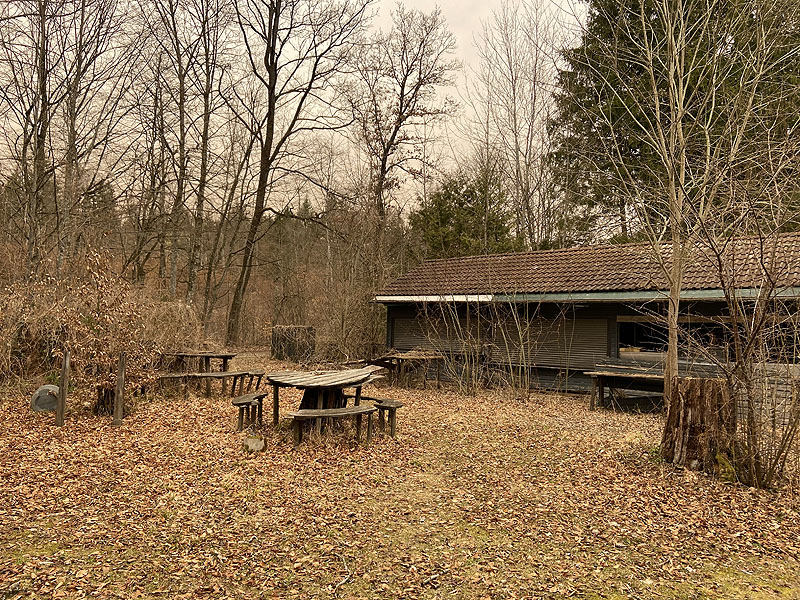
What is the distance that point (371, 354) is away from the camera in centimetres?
1656

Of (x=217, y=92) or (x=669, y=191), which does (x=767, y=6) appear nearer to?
(x=669, y=191)

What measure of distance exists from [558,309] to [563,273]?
0.98m

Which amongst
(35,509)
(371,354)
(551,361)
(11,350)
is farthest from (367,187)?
(35,509)

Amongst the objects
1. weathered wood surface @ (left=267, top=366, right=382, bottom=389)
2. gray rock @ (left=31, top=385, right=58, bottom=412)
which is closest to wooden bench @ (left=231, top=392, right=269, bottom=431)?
weathered wood surface @ (left=267, top=366, right=382, bottom=389)

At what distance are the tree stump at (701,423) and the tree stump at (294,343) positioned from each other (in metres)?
11.8

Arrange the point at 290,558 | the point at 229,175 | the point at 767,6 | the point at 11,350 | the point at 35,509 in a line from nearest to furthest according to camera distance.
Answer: the point at 290,558 → the point at 35,509 → the point at 767,6 → the point at 11,350 → the point at 229,175

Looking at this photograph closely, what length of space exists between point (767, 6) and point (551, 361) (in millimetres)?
8167

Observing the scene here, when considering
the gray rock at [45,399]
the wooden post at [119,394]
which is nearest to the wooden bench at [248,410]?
the wooden post at [119,394]

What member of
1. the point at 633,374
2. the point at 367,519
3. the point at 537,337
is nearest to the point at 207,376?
the point at 367,519

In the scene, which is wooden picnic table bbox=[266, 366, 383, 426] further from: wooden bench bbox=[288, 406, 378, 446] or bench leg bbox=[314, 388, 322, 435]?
wooden bench bbox=[288, 406, 378, 446]

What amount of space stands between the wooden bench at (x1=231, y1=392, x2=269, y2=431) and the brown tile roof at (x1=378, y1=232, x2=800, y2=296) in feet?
22.6

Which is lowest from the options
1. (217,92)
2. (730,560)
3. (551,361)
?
(730,560)

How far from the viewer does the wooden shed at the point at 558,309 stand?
37.7 ft

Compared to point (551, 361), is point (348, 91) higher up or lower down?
higher up
